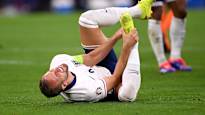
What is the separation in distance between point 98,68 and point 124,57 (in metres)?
0.52

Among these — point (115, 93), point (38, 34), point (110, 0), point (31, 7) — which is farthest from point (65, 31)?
point (115, 93)

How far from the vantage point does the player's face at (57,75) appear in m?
7.68

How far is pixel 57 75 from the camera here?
25.3 ft

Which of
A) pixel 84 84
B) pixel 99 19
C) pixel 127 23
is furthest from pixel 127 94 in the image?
pixel 99 19

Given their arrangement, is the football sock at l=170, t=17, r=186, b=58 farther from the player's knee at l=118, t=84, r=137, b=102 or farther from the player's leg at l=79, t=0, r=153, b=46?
the player's knee at l=118, t=84, r=137, b=102

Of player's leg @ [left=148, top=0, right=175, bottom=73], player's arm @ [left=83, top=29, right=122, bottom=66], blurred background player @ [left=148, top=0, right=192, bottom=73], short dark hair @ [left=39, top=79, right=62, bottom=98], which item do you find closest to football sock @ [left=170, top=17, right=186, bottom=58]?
blurred background player @ [left=148, top=0, right=192, bottom=73]

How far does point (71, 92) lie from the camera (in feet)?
25.8

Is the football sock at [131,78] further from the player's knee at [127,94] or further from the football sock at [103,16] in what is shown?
the football sock at [103,16]

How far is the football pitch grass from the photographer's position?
757cm

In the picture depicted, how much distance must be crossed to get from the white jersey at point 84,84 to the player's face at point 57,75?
17 cm

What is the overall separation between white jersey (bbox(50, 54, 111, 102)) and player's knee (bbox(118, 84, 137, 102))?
0.18 metres

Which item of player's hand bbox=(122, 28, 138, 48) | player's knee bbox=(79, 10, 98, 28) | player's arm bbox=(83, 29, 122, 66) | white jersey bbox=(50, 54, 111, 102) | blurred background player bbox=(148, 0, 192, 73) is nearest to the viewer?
white jersey bbox=(50, 54, 111, 102)

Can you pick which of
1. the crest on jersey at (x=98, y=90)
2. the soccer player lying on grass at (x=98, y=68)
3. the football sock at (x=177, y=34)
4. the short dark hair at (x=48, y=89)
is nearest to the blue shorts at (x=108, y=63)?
the soccer player lying on grass at (x=98, y=68)

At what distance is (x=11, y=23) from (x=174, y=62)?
15.0 metres
